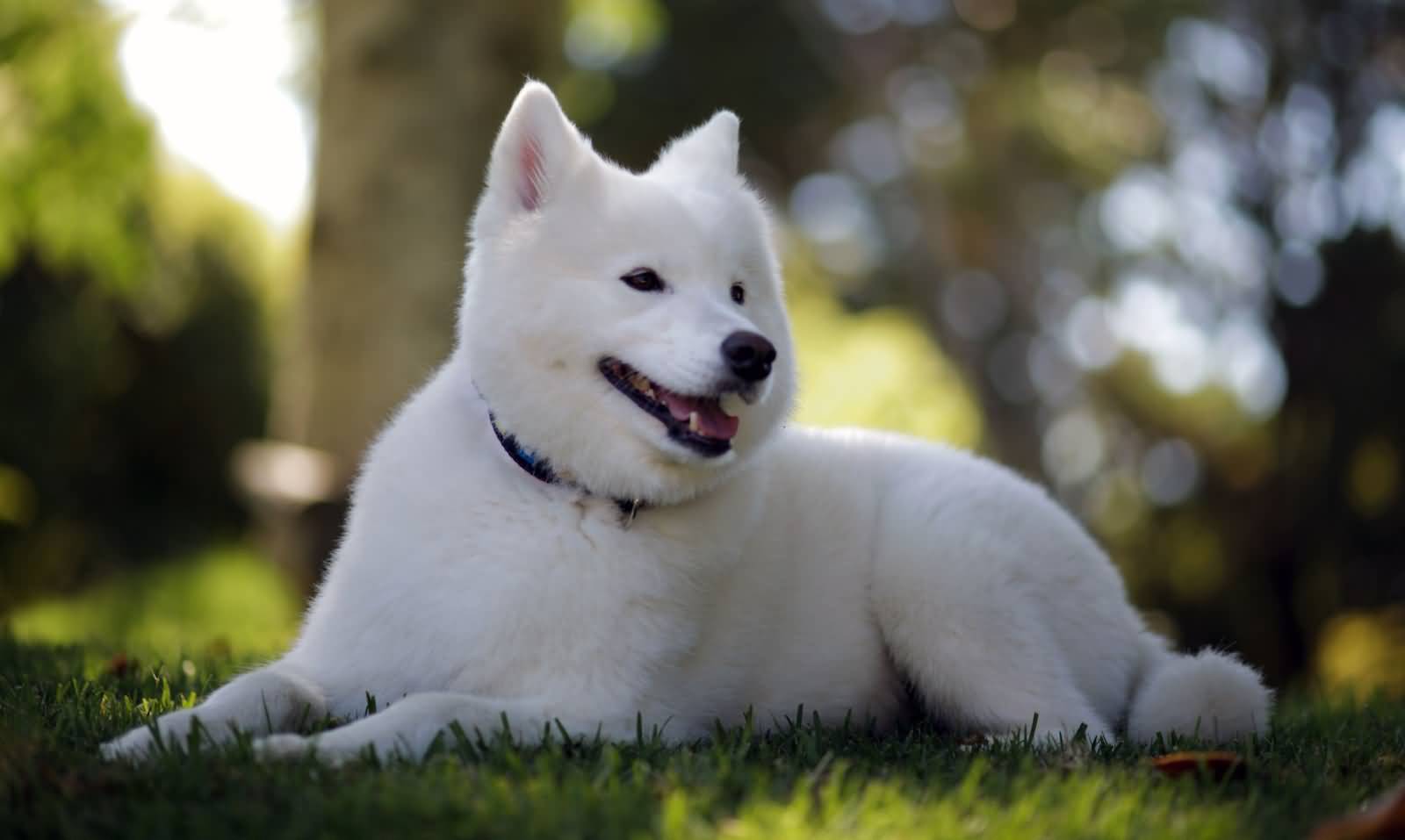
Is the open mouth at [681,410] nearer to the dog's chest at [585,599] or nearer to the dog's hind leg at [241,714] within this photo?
the dog's chest at [585,599]

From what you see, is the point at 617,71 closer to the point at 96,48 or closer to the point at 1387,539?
the point at 96,48

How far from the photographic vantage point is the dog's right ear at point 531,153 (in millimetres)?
3527

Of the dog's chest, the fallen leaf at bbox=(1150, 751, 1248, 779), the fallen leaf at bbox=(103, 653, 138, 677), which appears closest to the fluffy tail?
the fallen leaf at bbox=(1150, 751, 1248, 779)

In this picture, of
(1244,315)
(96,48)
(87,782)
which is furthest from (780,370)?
(1244,315)

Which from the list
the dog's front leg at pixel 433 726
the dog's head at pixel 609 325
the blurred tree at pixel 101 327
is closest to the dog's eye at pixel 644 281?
the dog's head at pixel 609 325

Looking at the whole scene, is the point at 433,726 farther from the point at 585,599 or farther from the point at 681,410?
the point at 681,410

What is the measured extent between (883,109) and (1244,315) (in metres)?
6.64

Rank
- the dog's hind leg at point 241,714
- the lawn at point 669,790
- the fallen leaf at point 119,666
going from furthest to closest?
1. the fallen leaf at point 119,666
2. the dog's hind leg at point 241,714
3. the lawn at point 669,790

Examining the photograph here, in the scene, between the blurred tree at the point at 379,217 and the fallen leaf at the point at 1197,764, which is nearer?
the fallen leaf at the point at 1197,764

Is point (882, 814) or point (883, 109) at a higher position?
point (883, 109)

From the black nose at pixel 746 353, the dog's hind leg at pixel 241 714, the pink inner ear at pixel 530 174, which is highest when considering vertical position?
the pink inner ear at pixel 530 174

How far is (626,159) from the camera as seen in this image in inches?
744

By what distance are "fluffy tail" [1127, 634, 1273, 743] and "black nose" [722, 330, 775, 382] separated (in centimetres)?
155

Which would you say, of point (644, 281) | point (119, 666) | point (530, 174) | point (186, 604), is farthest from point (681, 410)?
point (186, 604)
